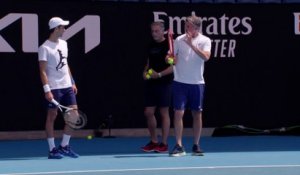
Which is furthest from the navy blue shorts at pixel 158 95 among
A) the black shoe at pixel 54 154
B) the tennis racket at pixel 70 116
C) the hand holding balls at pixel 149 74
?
the black shoe at pixel 54 154

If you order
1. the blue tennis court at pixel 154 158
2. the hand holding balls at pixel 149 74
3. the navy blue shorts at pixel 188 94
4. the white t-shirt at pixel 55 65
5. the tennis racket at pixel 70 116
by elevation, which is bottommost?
the blue tennis court at pixel 154 158

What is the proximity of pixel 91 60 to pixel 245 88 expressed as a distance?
106 inches

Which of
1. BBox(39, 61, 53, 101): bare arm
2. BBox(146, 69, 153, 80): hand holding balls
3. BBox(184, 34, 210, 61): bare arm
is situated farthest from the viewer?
BBox(146, 69, 153, 80): hand holding balls

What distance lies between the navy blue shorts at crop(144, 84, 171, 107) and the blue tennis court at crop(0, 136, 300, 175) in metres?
0.72

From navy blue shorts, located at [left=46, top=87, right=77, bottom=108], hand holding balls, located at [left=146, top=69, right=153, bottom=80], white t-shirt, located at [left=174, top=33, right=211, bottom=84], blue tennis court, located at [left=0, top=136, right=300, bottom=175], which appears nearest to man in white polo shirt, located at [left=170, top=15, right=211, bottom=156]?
white t-shirt, located at [left=174, top=33, right=211, bottom=84]

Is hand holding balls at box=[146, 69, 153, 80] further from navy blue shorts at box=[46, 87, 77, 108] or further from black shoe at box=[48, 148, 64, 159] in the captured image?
black shoe at box=[48, 148, 64, 159]

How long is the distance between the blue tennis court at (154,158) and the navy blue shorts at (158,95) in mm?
716

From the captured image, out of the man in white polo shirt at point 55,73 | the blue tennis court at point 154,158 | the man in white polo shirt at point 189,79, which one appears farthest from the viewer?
the man in white polo shirt at point 189,79

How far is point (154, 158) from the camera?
10492 millimetres

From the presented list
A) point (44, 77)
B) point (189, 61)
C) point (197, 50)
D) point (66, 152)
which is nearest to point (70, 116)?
point (66, 152)

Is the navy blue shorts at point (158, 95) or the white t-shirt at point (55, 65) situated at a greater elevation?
the white t-shirt at point (55, 65)

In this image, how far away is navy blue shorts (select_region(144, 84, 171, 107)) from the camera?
1139 cm

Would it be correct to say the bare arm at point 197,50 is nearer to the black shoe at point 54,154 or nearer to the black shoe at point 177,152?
the black shoe at point 177,152

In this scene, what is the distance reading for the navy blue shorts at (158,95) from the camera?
1139 centimetres
